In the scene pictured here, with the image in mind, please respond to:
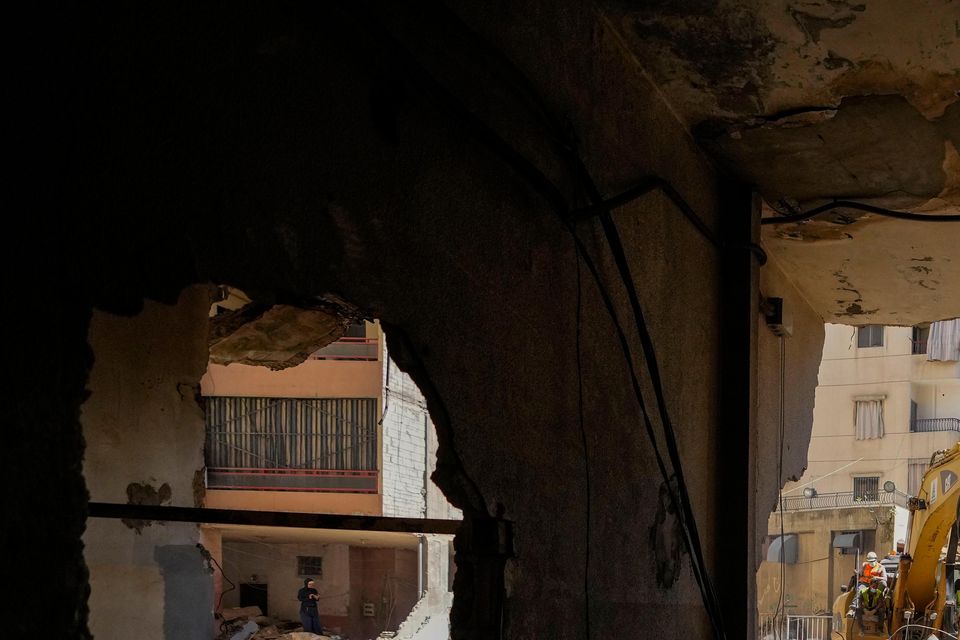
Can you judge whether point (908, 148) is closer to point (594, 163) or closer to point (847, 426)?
point (594, 163)

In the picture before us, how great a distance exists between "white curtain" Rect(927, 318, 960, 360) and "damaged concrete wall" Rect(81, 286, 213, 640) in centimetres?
2882

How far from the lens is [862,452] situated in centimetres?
3123

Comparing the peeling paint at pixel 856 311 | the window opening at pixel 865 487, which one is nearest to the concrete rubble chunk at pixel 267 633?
the peeling paint at pixel 856 311

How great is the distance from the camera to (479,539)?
2504mm

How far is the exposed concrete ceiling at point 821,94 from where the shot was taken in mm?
3184

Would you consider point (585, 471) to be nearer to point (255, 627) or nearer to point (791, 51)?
point (791, 51)

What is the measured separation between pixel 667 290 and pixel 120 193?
8.48 ft

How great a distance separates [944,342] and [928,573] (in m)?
18.3

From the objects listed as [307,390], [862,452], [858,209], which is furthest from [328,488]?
[862,452]

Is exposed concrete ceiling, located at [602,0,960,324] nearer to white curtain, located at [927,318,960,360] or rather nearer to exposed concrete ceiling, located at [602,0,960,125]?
exposed concrete ceiling, located at [602,0,960,125]

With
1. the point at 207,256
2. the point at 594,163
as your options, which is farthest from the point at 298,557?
the point at 207,256

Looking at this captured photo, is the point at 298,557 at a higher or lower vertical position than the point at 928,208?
lower

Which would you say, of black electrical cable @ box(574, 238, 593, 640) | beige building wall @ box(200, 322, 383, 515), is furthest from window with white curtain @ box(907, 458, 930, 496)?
black electrical cable @ box(574, 238, 593, 640)

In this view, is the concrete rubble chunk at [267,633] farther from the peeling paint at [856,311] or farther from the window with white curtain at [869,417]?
the window with white curtain at [869,417]
